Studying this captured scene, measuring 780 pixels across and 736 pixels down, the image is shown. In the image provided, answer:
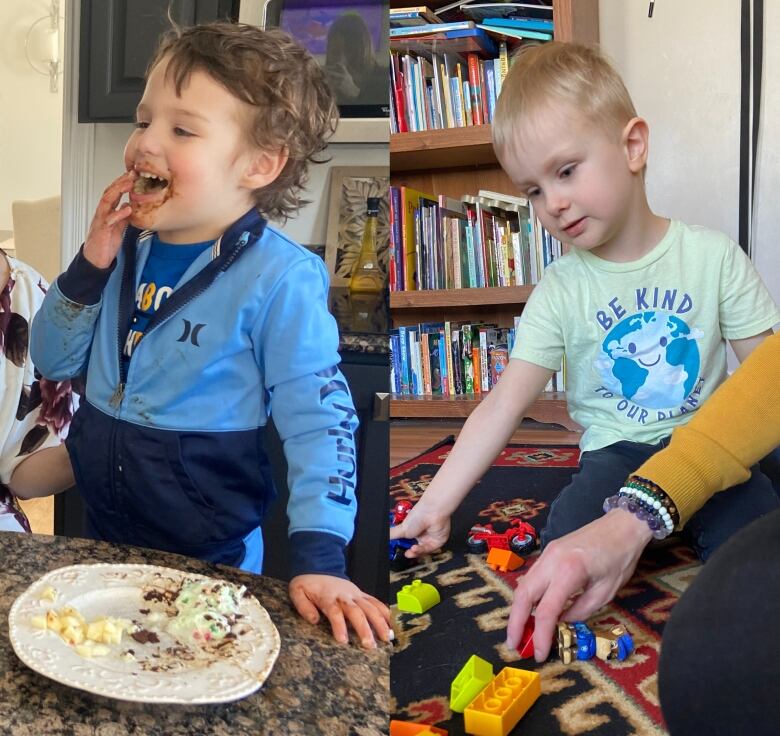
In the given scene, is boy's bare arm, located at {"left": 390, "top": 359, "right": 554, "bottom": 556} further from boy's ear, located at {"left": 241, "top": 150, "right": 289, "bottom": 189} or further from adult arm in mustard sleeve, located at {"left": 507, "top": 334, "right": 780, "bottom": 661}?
boy's ear, located at {"left": 241, "top": 150, "right": 289, "bottom": 189}

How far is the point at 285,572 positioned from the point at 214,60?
39 centimetres

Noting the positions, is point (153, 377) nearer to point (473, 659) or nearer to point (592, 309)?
point (473, 659)

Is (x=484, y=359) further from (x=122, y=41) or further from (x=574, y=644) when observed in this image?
(x=122, y=41)

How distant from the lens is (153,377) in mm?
615

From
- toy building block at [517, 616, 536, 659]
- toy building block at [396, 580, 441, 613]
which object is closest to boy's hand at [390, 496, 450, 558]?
toy building block at [396, 580, 441, 613]

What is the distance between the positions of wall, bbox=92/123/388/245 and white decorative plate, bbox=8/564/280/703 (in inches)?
10.5

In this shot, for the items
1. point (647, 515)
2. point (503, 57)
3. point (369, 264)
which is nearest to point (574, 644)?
point (647, 515)

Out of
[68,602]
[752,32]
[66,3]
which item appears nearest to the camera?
[68,602]

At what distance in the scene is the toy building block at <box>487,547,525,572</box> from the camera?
985 mm

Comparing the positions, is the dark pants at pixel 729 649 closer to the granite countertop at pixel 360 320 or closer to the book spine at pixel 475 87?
the granite countertop at pixel 360 320

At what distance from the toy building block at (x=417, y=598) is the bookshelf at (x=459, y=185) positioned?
1.09 m

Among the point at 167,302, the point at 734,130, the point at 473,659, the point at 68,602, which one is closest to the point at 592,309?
the point at 473,659

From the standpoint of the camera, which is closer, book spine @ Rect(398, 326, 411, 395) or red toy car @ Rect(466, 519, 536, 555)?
red toy car @ Rect(466, 519, 536, 555)

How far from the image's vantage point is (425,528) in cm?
102
